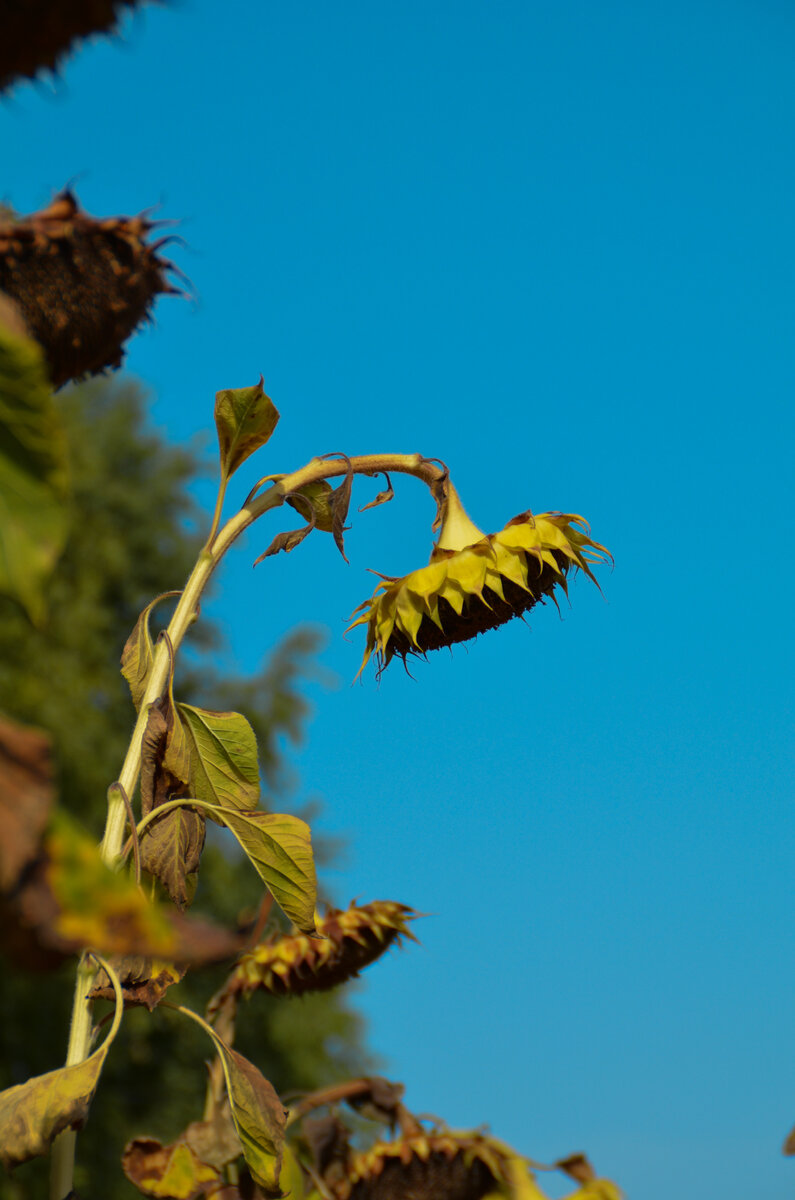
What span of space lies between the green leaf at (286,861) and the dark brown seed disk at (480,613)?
0.42m

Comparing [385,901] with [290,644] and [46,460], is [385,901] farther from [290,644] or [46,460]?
[290,644]

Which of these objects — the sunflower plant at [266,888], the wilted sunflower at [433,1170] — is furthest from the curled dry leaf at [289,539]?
the wilted sunflower at [433,1170]

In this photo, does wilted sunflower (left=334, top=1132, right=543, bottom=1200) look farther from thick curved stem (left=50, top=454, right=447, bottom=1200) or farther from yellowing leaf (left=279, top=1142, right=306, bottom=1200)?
thick curved stem (left=50, top=454, right=447, bottom=1200)

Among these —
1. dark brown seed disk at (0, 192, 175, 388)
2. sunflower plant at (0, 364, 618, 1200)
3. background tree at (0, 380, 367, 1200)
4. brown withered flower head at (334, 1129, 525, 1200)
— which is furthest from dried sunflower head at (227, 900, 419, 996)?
background tree at (0, 380, 367, 1200)

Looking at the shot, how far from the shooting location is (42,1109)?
1.01m

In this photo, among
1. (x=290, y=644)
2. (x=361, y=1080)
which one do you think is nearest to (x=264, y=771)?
(x=290, y=644)

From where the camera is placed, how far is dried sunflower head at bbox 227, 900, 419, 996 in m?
1.90

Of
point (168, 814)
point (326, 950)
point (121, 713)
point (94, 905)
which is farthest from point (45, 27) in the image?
point (121, 713)

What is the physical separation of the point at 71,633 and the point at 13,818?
10755 mm

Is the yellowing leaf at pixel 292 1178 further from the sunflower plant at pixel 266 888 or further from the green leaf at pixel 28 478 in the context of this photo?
the green leaf at pixel 28 478

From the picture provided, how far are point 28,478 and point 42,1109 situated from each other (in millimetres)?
855

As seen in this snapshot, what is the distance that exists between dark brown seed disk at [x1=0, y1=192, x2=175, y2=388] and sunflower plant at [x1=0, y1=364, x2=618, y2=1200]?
163 millimetres

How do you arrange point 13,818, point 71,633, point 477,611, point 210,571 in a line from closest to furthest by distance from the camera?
point 13,818, point 210,571, point 477,611, point 71,633

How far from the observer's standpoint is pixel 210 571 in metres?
1.42
